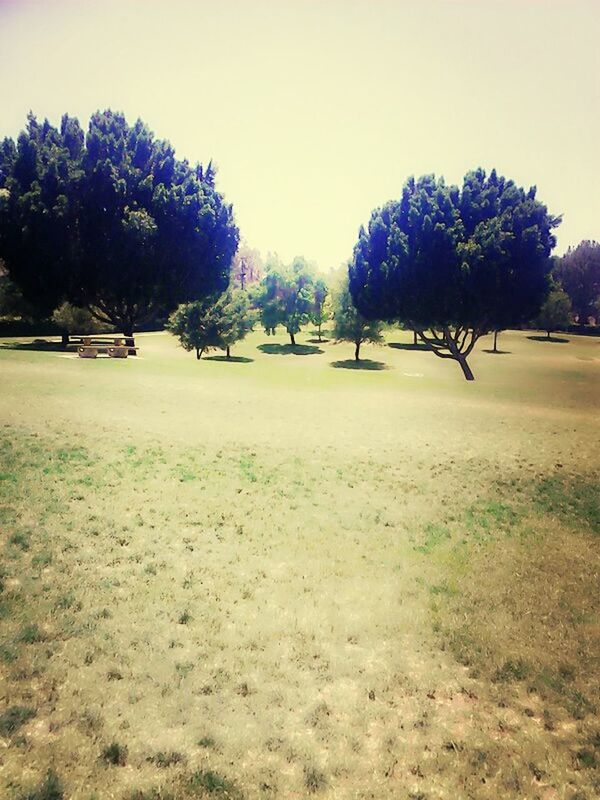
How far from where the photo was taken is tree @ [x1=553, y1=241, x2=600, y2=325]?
101m

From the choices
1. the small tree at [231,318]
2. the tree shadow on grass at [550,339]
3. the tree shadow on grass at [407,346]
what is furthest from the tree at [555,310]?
the small tree at [231,318]

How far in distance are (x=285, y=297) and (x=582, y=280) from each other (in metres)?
73.8

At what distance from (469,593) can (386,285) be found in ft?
107

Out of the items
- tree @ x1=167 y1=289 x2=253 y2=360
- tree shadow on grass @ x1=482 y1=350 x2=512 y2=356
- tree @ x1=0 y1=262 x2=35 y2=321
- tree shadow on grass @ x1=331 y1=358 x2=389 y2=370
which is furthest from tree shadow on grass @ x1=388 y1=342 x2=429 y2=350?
tree @ x1=0 y1=262 x2=35 y2=321

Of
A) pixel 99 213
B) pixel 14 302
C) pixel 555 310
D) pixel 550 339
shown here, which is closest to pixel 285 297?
pixel 14 302

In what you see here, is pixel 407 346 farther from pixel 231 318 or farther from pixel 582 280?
pixel 582 280

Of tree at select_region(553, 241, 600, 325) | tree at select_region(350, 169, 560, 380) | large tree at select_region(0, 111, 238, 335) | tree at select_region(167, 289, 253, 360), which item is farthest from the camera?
tree at select_region(553, 241, 600, 325)

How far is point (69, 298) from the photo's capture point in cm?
3712

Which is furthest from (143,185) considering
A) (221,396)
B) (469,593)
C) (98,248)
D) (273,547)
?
(469,593)

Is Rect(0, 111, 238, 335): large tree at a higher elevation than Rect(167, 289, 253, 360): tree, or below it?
higher

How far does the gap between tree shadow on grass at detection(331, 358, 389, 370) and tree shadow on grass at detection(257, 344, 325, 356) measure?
440 inches

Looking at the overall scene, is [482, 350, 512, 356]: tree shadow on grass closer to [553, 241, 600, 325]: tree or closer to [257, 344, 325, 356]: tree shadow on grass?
[257, 344, 325, 356]: tree shadow on grass

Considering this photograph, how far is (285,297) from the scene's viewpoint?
7581cm

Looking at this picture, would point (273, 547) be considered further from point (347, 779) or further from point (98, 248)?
point (98, 248)
